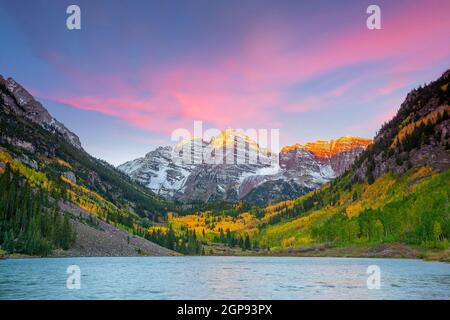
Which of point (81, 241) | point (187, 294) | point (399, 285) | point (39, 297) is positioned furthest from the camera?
point (81, 241)

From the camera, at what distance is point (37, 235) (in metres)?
162

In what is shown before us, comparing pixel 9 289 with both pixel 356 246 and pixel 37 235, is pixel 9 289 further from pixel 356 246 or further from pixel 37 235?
pixel 356 246

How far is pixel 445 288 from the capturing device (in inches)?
2267

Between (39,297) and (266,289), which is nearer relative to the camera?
(39,297)

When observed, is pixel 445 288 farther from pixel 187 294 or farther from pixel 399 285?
pixel 187 294

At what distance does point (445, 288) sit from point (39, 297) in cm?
5082

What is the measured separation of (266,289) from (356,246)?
152 m
